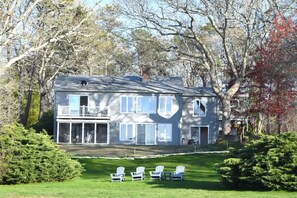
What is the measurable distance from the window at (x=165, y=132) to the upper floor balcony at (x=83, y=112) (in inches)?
193

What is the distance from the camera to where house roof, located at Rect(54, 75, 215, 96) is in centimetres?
5162

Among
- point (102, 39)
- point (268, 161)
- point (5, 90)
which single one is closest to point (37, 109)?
point (102, 39)

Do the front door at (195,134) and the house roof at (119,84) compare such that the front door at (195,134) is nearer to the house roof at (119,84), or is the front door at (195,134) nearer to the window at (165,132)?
the window at (165,132)

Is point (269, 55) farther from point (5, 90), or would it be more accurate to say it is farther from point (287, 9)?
point (5, 90)

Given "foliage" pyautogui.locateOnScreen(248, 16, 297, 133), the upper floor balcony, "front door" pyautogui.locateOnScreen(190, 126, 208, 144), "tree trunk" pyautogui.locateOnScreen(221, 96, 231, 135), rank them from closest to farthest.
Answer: "foliage" pyautogui.locateOnScreen(248, 16, 297, 133)
"tree trunk" pyautogui.locateOnScreen(221, 96, 231, 135)
the upper floor balcony
"front door" pyautogui.locateOnScreen(190, 126, 208, 144)

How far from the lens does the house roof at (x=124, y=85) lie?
5162cm

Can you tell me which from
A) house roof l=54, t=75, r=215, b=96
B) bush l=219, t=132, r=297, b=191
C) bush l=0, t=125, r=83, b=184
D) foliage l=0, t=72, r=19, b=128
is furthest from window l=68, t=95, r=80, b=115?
bush l=219, t=132, r=297, b=191

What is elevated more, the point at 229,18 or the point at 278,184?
the point at 229,18

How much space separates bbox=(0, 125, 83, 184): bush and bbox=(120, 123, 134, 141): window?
81.5ft

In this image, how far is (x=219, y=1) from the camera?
41312 millimetres

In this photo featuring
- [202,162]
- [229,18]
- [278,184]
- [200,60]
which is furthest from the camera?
[200,60]

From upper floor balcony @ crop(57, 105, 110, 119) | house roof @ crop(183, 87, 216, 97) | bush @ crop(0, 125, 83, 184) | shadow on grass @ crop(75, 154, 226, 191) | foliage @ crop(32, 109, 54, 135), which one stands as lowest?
shadow on grass @ crop(75, 154, 226, 191)

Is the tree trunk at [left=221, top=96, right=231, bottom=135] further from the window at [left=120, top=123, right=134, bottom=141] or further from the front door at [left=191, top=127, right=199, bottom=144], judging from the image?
the window at [left=120, top=123, right=134, bottom=141]

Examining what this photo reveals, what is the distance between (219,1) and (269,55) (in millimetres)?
6086
